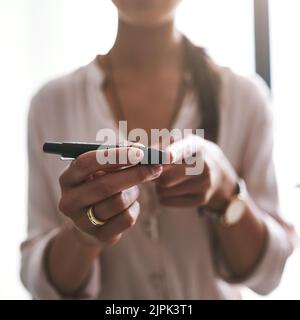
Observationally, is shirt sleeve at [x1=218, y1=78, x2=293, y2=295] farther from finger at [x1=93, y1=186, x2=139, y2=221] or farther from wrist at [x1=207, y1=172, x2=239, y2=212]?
finger at [x1=93, y1=186, x2=139, y2=221]

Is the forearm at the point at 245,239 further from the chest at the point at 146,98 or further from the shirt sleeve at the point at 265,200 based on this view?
the chest at the point at 146,98

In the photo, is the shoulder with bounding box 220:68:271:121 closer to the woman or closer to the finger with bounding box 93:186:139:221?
the woman

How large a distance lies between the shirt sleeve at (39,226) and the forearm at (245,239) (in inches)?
5.6

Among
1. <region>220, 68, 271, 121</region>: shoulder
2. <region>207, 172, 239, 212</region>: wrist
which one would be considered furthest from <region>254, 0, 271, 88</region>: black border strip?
<region>207, 172, 239, 212</region>: wrist

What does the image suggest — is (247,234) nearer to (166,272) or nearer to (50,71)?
(166,272)

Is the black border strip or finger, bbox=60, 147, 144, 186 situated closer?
finger, bbox=60, 147, 144, 186

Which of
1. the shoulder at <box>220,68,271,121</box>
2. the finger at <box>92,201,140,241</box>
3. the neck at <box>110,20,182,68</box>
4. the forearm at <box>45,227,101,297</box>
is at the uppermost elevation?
the neck at <box>110,20,182,68</box>

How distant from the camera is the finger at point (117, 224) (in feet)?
1.12

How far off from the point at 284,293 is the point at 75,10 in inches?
15.0

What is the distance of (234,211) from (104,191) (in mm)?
151

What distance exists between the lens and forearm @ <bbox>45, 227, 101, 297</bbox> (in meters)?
0.39

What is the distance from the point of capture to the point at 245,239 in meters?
0.40

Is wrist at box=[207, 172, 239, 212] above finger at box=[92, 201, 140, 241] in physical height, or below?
above

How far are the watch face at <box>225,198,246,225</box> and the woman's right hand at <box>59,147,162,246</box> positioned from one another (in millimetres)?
101
